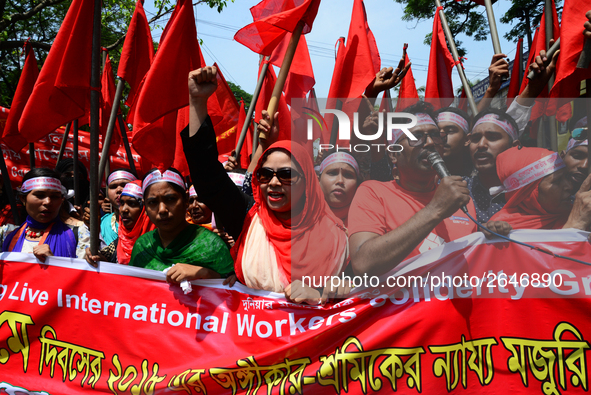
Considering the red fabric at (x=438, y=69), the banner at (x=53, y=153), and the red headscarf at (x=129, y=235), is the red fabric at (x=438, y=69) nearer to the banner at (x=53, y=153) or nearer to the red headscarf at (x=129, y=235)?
the red headscarf at (x=129, y=235)

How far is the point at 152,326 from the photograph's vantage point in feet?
7.51

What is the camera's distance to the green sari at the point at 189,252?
2340mm

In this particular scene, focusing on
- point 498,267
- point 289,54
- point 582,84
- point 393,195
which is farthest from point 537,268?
point 289,54

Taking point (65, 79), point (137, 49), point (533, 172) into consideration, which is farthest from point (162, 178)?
point (137, 49)

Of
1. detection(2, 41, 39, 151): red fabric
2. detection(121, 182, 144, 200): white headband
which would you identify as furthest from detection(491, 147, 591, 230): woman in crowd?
detection(2, 41, 39, 151): red fabric

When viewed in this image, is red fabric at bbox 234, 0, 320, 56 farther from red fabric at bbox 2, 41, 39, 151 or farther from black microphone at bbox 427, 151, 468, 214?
red fabric at bbox 2, 41, 39, 151

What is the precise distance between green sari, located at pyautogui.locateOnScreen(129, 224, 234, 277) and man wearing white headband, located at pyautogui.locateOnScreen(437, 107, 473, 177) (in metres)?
1.25

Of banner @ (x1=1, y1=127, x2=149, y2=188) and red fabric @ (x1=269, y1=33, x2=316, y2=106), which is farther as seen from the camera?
banner @ (x1=1, y1=127, x2=149, y2=188)

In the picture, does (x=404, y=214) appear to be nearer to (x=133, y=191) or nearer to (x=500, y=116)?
(x=500, y=116)

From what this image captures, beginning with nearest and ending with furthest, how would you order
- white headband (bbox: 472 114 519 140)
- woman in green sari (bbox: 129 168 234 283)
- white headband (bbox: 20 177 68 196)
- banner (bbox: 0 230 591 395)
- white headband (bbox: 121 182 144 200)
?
banner (bbox: 0 230 591 395), white headband (bbox: 472 114 519 140), woman in green sari (bbox: 129 168 234 283), white headband (bbox: 20 177 68 196), white headband (bbox: 121 182 144 200)

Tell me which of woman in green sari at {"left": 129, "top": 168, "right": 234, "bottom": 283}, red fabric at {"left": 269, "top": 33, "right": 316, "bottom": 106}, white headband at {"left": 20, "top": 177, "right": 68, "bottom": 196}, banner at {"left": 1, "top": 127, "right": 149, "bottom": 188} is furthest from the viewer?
banner at {"left": 1, "top": 127, "right": 149, "bottom": 188}

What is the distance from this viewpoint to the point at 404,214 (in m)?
1.95

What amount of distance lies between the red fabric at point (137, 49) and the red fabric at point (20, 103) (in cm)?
120

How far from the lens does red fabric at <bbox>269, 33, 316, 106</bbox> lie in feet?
13.0
